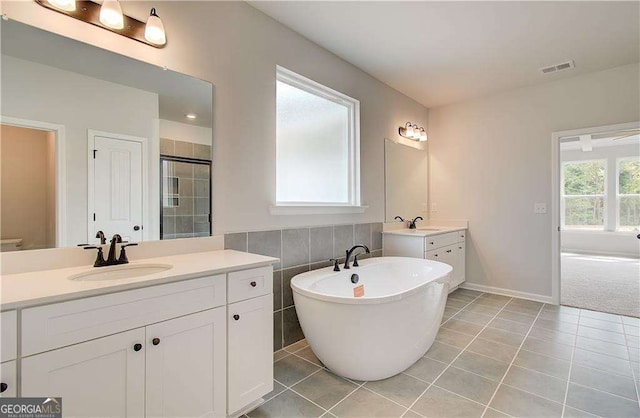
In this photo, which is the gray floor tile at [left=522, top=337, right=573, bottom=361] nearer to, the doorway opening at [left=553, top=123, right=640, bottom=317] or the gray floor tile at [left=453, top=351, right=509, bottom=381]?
the gray floor tile at [left=453, top=351, right=509, bottom=381]

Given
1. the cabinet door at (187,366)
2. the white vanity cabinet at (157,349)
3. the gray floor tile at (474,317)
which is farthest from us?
the gray floor tile at (474,317)

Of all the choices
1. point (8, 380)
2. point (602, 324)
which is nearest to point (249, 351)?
point (8, 380)

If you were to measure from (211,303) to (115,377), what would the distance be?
0.43 m

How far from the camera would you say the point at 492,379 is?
78.4 inches

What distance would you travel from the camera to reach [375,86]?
347 centimetres

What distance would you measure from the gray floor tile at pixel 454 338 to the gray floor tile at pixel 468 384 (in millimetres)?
451

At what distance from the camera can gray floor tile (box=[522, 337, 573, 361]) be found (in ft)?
7.60

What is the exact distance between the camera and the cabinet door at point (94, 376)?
3.24ft

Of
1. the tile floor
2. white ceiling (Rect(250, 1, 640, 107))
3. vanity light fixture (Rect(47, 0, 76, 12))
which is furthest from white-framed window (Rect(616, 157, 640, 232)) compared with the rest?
vanity light fixture (Rect(47, 0, 76, 12))

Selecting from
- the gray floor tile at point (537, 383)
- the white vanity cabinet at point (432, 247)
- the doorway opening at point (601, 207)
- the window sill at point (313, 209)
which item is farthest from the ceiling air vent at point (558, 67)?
the gray floor tile at point (537, 383)

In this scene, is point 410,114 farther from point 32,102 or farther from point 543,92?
point 32,102

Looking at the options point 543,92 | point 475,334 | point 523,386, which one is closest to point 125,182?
point 523,386

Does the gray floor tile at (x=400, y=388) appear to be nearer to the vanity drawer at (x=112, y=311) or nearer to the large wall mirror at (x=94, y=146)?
the vanity drawer at (x=112, y=311)

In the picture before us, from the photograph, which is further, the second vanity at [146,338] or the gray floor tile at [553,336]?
the gray floor tile at [553,336]
